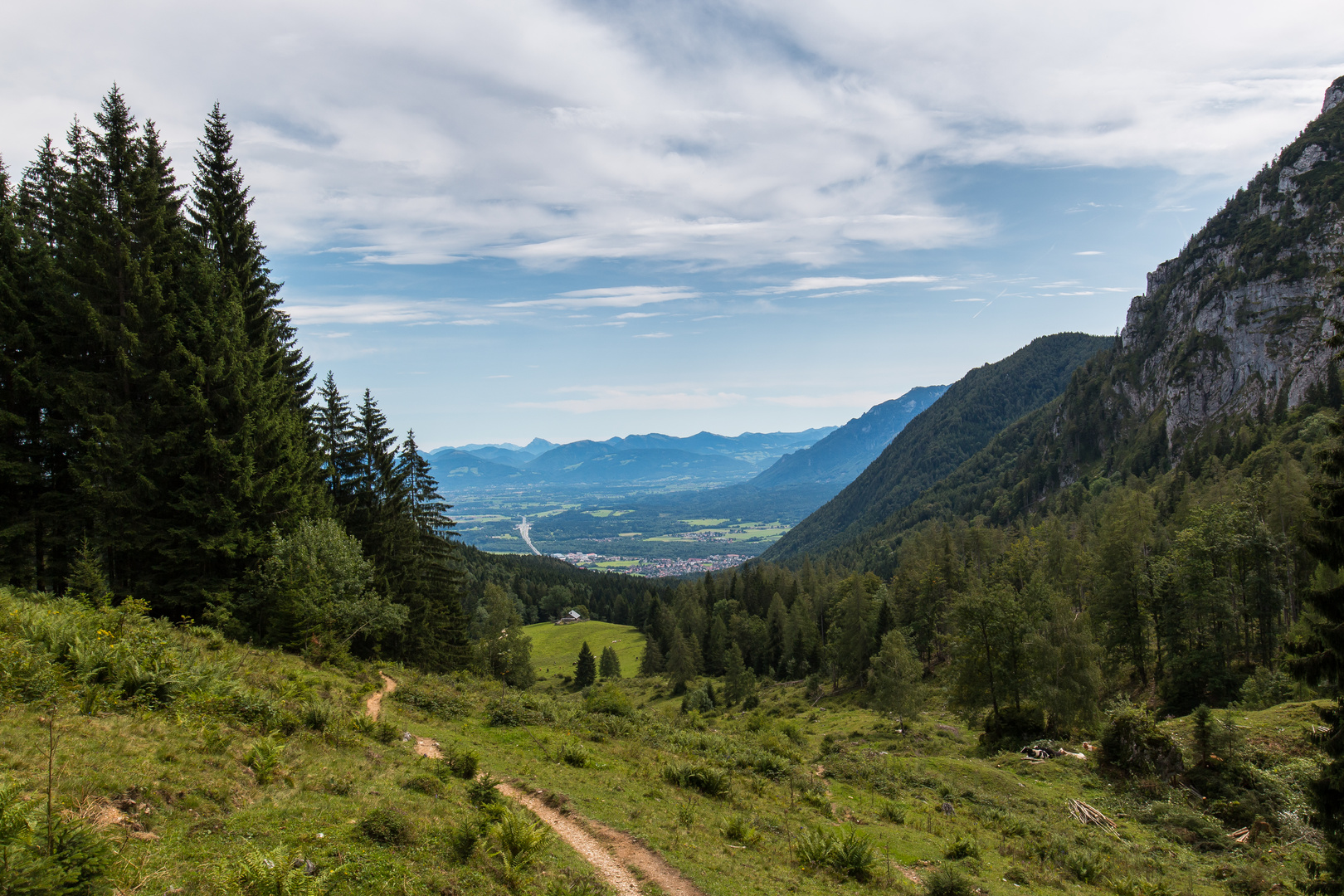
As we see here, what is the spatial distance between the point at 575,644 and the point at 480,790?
111m

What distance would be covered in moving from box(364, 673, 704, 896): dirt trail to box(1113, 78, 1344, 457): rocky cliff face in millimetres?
162363

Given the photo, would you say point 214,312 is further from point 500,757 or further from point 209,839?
point 209,839

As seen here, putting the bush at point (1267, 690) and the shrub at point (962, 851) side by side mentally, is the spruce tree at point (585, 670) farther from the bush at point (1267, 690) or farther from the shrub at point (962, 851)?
the shrub at point (962, 851)

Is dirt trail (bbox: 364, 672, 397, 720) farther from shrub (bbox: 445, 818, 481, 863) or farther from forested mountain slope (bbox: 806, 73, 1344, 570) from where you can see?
forested mountain slope (bbox: 806, 73, 1344, 570)

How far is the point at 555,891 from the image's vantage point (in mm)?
10289

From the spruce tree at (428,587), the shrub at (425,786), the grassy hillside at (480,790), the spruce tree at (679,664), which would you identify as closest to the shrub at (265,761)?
the grassy hillside at (480,790)

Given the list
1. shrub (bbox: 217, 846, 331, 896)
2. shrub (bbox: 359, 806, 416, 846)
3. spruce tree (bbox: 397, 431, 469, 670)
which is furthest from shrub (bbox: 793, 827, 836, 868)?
spruce tree (bbox: 397, 431, 469, 670)

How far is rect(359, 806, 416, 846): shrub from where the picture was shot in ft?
34.4

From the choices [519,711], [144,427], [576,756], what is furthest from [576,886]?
[144,427]

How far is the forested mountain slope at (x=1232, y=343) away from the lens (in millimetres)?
125438

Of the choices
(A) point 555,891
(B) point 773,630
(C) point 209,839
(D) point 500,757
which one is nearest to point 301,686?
(D) point 500,757

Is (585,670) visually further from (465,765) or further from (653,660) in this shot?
(465,765)

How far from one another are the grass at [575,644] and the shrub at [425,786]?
274 ft

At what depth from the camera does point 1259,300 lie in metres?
146
